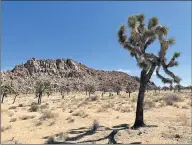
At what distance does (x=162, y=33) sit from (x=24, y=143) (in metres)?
8.61

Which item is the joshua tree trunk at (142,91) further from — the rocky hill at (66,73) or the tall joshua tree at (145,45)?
the rocky hill at (66,73)

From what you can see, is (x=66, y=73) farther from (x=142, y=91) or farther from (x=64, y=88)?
(x=142, y=91)

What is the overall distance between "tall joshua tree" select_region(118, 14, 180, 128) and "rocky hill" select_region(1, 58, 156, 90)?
134 m

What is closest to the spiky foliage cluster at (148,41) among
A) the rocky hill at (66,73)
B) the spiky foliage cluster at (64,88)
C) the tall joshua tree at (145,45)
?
the tall joshua tree at (145,45)

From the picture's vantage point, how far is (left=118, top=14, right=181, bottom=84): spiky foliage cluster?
13.7 m

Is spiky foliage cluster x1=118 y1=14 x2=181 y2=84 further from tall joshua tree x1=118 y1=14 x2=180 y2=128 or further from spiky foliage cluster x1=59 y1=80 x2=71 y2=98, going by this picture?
spiky foliage cluster x1=59 y1=80 x2=71 y2=98

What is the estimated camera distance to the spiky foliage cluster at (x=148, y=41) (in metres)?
13.7

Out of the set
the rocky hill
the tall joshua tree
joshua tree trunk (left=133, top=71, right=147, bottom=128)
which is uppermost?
the rocky hill

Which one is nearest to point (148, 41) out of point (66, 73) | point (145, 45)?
point (145, 45)

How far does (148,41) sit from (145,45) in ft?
1.01

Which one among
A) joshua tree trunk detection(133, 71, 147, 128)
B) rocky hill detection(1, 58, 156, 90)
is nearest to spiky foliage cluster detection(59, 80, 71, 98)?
rocky hill detection(1, 58, 156, 90)

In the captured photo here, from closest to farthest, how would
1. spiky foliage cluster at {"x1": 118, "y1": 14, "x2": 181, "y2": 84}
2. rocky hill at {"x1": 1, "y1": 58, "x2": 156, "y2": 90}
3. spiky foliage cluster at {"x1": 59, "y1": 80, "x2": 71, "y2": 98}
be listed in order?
spiky foliage cluster at {"x1": 118, "y1": 14, "x2": 181, "y2": 84} → spiky foliage cluster at {"x1": 59, "y1": 80, "x2": 71, "y2": 98} → rocky hill at {"x1": 1, "y1": 58, "x2": 156, "y2": 90}

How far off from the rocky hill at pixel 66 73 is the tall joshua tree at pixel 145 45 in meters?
134

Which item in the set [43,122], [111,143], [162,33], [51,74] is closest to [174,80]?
[162,33]
